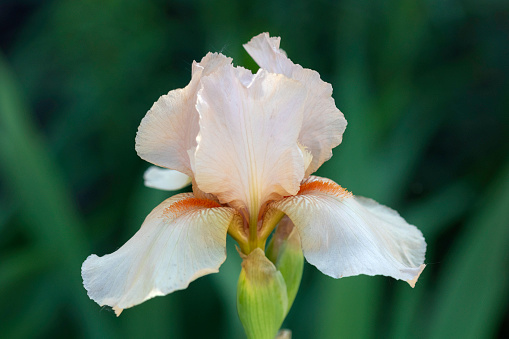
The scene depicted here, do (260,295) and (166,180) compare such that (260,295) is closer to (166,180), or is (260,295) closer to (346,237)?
(346,237)

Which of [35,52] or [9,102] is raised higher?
[35,52]

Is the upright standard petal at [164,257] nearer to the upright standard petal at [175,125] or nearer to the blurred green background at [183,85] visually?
the upright standard petal at [175,125]

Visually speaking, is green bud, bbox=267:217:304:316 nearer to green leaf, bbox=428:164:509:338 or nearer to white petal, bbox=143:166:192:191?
white petal, bbox=143:166:192:191

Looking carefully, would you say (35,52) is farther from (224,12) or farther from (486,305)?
(486,305)

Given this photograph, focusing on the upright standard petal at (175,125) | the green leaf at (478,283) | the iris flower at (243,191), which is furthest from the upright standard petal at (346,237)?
the green leaf at (478,283)

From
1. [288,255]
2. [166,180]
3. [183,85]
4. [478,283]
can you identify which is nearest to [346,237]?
[288,255]

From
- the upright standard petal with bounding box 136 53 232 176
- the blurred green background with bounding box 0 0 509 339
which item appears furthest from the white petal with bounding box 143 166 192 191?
the blurred green background with bounding box 0 0 509 339

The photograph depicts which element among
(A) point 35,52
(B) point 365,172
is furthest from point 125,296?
(A) point 35,52
